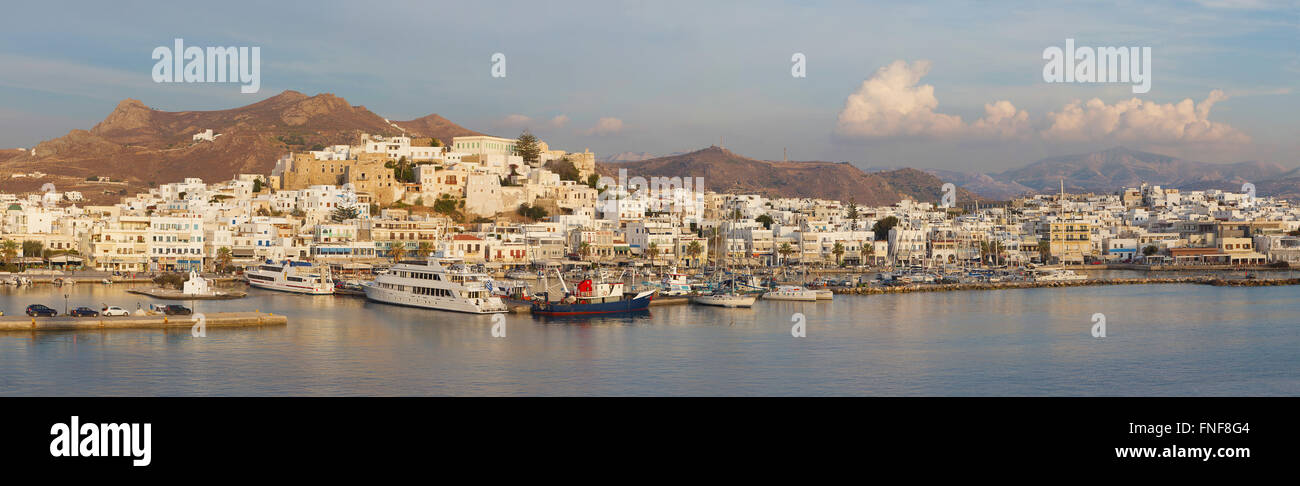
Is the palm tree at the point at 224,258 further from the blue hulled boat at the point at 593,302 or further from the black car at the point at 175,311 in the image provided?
the blue hulled boat at the point at 593,302

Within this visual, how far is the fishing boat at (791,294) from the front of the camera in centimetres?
3080

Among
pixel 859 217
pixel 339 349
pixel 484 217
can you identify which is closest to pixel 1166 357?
pixel 339 349

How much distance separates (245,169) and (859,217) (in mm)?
43971

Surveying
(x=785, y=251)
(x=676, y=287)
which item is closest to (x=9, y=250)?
(x=676, y=287)

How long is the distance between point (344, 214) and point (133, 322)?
22022 millimetres

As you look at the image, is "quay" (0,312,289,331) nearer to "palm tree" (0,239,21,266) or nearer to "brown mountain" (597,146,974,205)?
"palm tree" (0,239,21,266)

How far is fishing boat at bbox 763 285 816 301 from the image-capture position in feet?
101

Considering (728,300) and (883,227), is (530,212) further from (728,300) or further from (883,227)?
(728,300)

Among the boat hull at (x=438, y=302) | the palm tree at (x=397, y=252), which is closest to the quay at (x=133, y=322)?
the boat hull at (x=438, y=302)

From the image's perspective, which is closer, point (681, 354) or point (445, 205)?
point (681, 354)

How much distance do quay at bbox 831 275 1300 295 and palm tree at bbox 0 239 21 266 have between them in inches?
1174

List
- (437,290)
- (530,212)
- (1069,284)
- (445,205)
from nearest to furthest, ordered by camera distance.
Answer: (437,290) → (1069,284) → (445,205) → (530,212)

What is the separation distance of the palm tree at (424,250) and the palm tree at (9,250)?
14.5m

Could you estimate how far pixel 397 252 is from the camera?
40.5 meters
